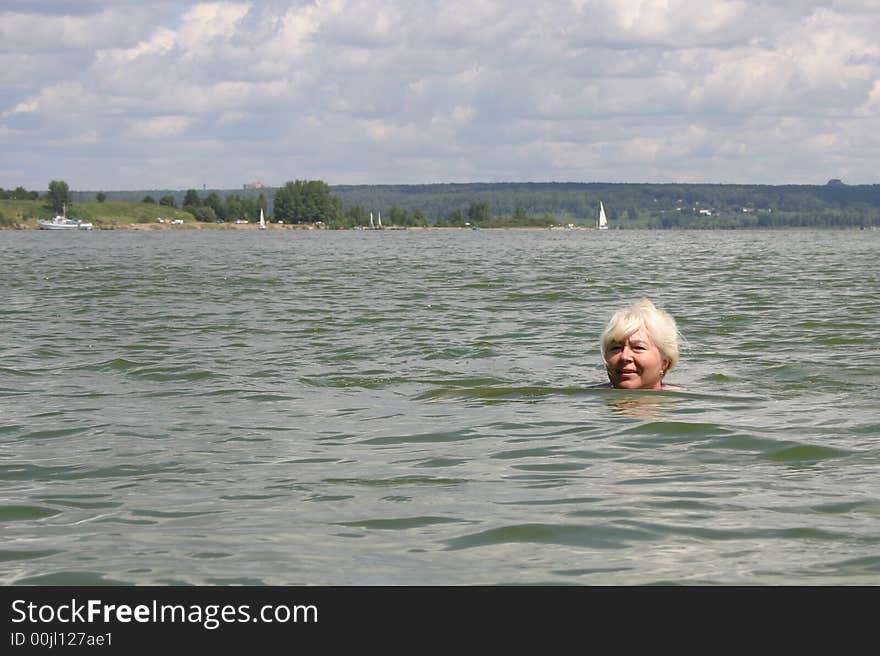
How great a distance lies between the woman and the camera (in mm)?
10852

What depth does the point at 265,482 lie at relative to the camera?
8023mm

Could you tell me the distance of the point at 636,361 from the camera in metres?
11.1

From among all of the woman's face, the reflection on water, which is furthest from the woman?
the reflection on water

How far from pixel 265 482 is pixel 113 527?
4.63 ft

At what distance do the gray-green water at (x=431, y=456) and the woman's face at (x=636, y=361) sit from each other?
0.17 m

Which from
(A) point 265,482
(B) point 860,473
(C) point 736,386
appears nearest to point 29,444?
(A) point 265,482

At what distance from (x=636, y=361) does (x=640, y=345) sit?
0.15 meters

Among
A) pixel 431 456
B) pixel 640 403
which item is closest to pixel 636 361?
pixel 640 403

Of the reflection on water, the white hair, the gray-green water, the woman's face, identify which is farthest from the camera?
the woman's face

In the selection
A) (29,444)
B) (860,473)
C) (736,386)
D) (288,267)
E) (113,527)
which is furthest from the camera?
(288,267)

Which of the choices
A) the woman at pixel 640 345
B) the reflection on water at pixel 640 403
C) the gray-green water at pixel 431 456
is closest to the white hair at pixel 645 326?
the woman at pixel 640 345

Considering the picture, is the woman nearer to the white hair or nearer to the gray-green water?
the white hair
